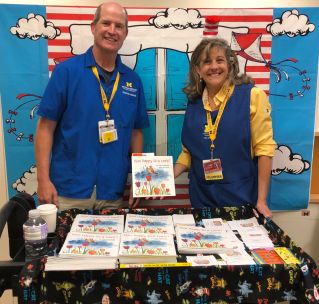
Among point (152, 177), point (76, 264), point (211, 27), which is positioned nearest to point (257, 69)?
point (211, 27)

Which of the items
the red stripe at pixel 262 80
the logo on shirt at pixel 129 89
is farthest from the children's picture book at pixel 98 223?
the red stripe at pixel 262 80

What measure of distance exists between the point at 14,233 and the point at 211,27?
5.10 ft

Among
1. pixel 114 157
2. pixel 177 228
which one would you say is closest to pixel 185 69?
pixel 114 157

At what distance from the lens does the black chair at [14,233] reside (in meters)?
1.28

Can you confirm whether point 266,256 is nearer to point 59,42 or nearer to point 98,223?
point 98,223

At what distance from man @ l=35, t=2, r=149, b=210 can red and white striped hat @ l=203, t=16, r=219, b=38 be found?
496mm

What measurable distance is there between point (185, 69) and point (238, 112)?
2.02 ft

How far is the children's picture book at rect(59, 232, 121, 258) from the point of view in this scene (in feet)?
4.35

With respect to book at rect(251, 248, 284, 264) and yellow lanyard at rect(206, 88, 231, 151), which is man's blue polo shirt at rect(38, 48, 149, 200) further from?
book at rect(251, 248, 284, 264)

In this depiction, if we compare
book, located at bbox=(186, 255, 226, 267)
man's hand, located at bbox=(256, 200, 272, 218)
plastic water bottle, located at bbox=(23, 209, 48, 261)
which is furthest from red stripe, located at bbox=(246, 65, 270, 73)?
plastic water bottle, located at bbox=(23, 209, 48, 261)

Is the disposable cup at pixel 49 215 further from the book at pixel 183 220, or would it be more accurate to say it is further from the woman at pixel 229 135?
the woman at pixel 229 135

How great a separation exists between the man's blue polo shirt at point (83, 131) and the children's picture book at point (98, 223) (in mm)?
332

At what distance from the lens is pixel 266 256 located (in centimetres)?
138

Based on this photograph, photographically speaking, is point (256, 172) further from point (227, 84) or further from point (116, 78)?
point (116, 78)
